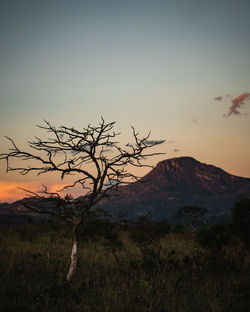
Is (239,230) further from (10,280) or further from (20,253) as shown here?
(20,253)

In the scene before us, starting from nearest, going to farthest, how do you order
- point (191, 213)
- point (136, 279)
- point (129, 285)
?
point (129, 285)
point (136, 279)
point (191, 213)

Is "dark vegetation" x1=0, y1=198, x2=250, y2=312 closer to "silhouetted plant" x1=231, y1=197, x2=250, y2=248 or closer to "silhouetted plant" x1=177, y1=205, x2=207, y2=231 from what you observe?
"silhouetted plant" x1=231, y1=197, x2=250, y2=248

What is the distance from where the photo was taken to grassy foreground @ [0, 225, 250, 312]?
4.72 metres

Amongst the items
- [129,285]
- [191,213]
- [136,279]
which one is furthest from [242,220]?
[191,213]

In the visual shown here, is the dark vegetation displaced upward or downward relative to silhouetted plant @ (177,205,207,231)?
downward

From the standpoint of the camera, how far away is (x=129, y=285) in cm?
598

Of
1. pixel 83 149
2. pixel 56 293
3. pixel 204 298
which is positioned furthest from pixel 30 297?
pixel 204 298

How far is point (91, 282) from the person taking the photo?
245 inches

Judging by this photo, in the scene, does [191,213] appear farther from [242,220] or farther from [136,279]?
[136,279]

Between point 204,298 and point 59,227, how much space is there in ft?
49.0

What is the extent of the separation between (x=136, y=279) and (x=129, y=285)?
537mm

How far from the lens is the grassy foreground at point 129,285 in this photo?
4716mm

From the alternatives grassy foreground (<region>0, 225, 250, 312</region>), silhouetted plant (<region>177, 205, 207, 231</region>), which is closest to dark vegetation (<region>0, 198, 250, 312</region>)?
grassy foreground (<region>0, 225, 250, 312</region>)

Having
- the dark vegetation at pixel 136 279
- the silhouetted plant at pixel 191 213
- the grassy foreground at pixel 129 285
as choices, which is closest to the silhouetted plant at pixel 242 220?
the dark vegetation at pixel 136 279
